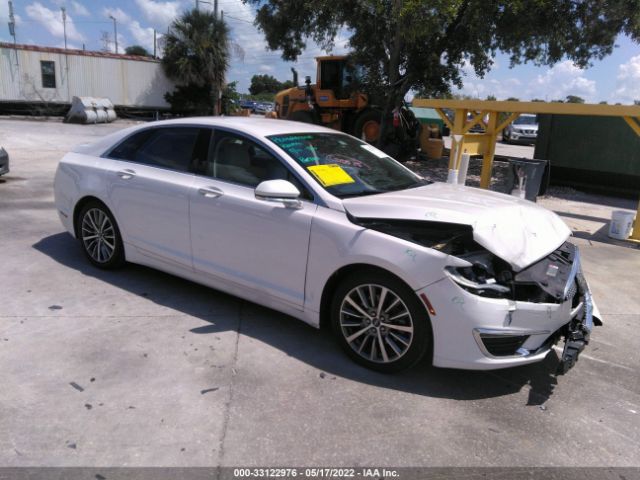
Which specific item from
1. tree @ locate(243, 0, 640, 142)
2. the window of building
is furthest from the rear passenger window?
the window of building

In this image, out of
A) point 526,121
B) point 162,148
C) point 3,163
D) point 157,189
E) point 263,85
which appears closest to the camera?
point 157,189

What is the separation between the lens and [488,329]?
3123 millimetres

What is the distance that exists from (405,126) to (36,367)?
539 inches

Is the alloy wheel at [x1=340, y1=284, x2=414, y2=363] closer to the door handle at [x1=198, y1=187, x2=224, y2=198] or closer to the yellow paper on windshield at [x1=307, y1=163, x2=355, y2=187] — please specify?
the yellow paper on windshield at [x1=307, y1=163, x2=355, y2=187]

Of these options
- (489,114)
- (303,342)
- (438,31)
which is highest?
(438,31)

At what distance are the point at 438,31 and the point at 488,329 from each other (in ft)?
38.7

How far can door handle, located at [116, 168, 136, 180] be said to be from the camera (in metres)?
4.74

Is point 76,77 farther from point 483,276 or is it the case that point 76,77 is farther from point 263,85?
point 263,85

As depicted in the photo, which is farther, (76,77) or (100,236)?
(76,77)

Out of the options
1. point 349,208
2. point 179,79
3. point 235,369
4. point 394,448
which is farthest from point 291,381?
point 179,79

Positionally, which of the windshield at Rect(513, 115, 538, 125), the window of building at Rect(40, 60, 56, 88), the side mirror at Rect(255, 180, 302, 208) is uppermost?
the window of building at Rect(40, 60, 56, 88)

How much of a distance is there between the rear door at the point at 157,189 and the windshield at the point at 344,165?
89cm

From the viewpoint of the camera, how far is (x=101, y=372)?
342cm

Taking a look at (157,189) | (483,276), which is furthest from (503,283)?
(157,189)
